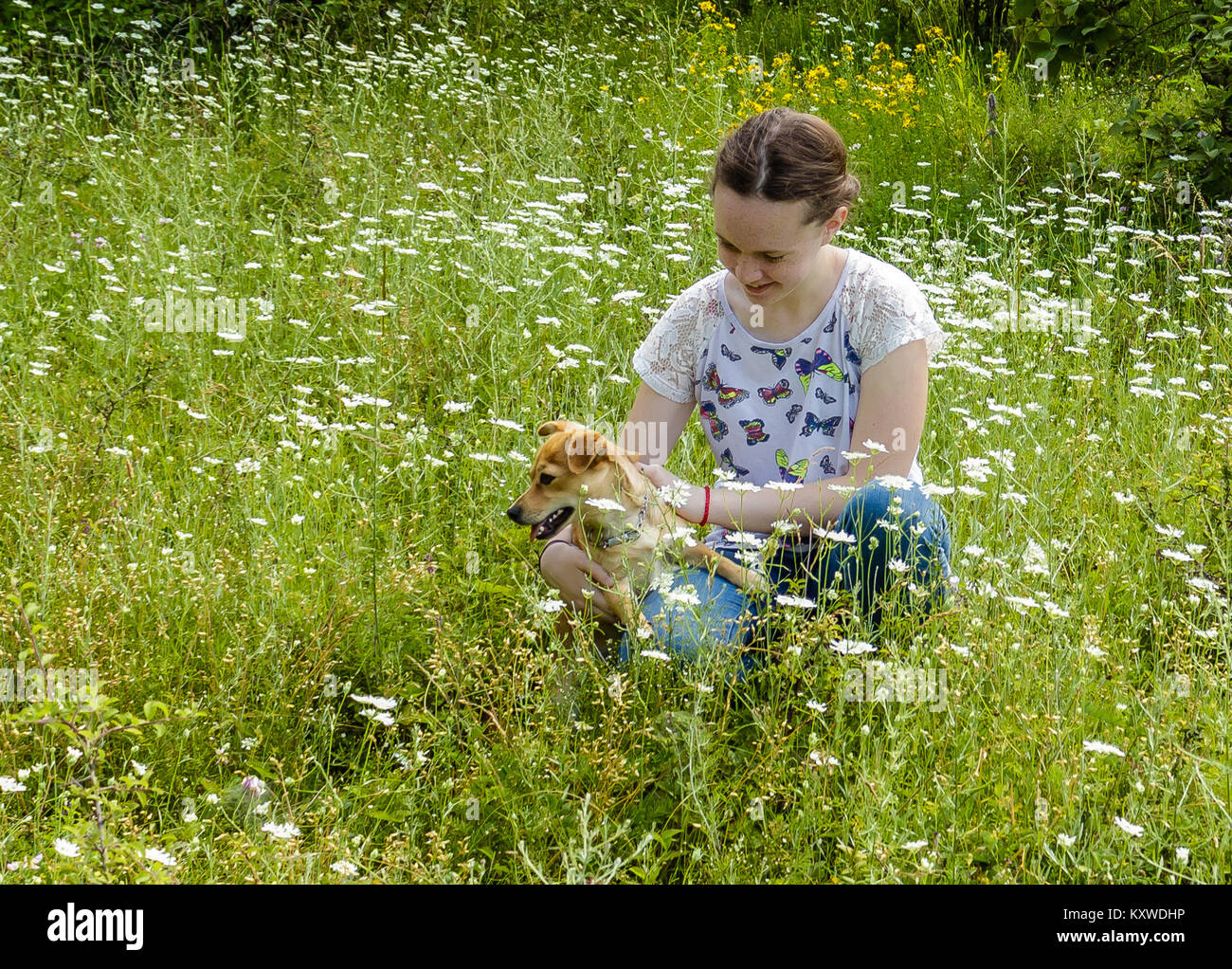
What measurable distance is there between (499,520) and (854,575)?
1.17 metres

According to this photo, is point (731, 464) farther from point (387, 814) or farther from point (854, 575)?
point (387, 814)

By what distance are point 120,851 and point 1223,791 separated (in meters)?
2.09

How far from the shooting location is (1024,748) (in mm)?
2543

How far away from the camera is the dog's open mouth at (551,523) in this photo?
10.8 feet

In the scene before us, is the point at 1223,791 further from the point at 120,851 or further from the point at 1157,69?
the point at 1157,69

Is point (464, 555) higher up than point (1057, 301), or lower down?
lower down

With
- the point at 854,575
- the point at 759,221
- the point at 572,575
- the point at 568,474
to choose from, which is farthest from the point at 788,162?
the point at 572,575

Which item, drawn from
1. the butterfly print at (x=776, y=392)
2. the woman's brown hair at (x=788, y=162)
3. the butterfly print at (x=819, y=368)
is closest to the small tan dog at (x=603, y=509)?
the butterfly print at (x=776, y=392)

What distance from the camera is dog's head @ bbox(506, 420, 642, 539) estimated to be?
3.14 metres

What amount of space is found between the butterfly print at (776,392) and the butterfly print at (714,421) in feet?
0.47

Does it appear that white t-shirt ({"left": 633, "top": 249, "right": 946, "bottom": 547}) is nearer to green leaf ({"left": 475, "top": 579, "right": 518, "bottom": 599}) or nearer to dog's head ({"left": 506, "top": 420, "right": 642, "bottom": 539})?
dog's head ({"left": 506, "top": 420, "right": 642, "bottom": 539})

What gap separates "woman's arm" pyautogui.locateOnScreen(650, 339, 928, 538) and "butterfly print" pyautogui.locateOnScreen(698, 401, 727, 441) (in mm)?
289

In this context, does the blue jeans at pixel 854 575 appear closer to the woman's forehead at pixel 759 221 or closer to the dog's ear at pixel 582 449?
the dog's ear at pixel 582 449
